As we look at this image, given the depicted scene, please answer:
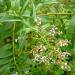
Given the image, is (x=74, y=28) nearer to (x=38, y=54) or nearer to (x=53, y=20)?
(x=38, y=54)

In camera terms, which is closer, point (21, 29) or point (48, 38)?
point (21, 29)

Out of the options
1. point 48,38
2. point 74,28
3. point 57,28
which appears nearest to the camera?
point 74,28

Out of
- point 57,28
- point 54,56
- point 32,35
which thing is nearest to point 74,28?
point 54,56

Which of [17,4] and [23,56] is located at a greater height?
[17,4]

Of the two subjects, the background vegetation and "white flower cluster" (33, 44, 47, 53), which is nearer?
the background vegetation

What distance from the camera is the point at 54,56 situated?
1148 mm

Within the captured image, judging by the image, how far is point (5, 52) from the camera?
3.77ft

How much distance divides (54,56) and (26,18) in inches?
7.4

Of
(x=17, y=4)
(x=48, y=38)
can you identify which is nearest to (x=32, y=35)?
(x=48, y=38)

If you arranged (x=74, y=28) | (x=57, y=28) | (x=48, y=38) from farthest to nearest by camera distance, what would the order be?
(x=57, y=28) → (x=48, y=38) → (x=74, y=28)

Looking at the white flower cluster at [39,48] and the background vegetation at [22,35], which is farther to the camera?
the white flower cluster at [39,48]

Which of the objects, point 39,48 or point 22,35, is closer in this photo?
point 22,35

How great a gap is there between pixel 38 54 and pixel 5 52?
0.69ft

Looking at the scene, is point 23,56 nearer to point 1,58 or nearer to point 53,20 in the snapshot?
point 1,58
